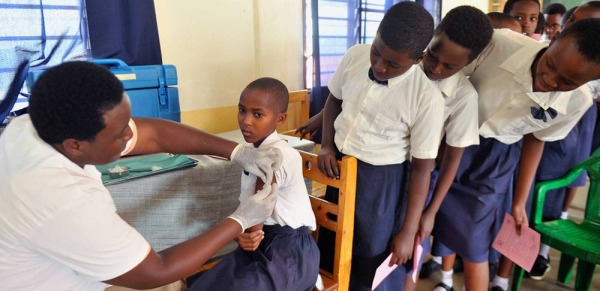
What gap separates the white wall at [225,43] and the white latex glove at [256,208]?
53.6 inches

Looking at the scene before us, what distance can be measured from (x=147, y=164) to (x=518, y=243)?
4.46 feet

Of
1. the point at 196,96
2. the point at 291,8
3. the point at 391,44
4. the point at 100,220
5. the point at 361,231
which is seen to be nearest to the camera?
the point at 100,220

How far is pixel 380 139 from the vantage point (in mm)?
1180

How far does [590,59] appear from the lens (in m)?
1.07

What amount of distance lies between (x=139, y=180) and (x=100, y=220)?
68 centimetres

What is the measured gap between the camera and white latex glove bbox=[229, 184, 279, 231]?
0.95 metres

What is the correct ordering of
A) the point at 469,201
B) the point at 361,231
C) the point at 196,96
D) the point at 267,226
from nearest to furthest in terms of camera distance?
the point at 267,226
the point at 361,231
the point at 469,201
the point at 196,96

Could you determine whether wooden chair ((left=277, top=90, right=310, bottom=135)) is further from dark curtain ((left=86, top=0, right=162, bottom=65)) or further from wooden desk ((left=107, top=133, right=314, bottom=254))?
wooden desk ((left=107, top=133, right=314, bottom=254))

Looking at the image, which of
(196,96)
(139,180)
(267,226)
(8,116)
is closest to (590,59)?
(267,226)

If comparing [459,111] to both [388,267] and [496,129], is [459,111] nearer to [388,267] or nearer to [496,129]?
[496,129]

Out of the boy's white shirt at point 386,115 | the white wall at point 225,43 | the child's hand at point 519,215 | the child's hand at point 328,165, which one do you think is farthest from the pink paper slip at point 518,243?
the white wall at point 225,43

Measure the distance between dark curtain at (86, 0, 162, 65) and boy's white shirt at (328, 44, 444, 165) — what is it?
1.10 m

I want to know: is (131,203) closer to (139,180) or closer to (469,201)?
(139,180)

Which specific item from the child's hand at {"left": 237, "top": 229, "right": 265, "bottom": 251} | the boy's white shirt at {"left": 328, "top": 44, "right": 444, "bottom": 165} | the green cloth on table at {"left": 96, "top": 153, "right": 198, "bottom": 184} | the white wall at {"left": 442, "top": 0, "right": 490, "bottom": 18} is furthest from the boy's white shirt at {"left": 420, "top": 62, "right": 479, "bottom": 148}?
the white wall at {"left": 442, "top": 0, "right": 490, "bottom": 18}
